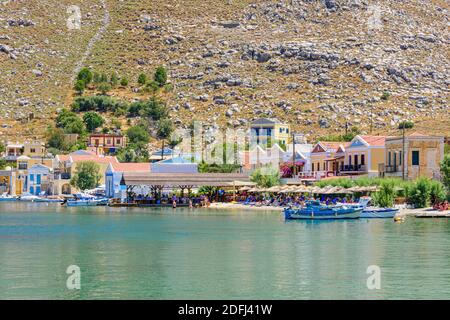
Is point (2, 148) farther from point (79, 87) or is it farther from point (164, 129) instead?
point (164, 129)

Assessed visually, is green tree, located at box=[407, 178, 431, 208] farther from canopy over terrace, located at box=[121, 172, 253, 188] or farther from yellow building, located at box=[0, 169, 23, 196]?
yellow building, located at box=[0, 169, 23, 196]

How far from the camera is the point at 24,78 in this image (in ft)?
587

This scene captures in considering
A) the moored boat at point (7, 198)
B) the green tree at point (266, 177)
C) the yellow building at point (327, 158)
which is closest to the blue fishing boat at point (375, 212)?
the yellow building at point (327, 158)

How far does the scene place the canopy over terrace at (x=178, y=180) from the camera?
382ft

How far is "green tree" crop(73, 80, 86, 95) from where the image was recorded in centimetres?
17612

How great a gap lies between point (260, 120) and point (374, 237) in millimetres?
90269

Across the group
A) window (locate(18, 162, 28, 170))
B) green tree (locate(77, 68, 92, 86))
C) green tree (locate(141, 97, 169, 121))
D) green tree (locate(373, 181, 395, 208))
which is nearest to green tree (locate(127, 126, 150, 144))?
green tree (locate(141, 97, 169, 121))

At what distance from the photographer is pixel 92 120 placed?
170500 millimetres

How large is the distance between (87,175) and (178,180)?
34.0 meters

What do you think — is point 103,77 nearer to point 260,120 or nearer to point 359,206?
point 260,120

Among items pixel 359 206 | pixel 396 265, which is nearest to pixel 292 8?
pixel 359 206
